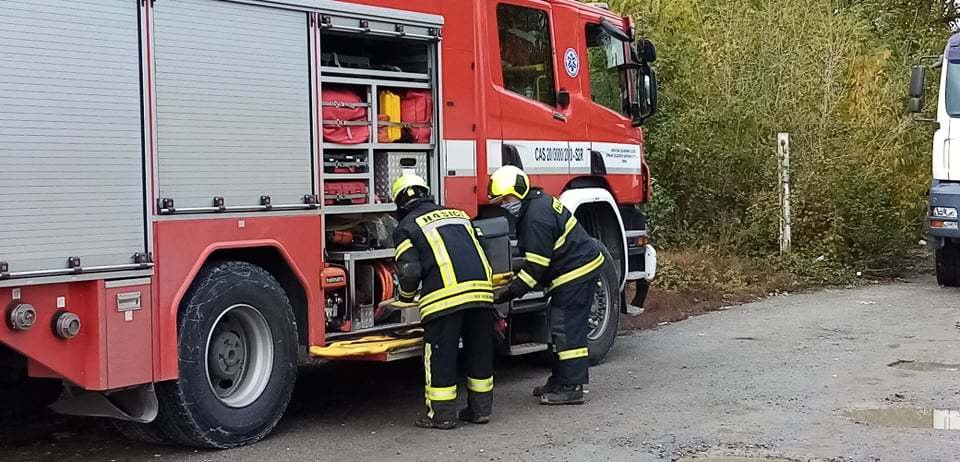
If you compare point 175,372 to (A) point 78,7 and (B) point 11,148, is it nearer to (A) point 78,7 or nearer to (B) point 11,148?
(B) point 11,148

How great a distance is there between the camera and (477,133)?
331 inches

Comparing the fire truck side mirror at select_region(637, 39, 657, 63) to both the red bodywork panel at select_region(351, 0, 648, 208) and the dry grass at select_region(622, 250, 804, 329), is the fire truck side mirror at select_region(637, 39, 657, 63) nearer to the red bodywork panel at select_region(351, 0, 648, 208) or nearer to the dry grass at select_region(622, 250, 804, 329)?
the red bodywork panel at select_region(351, 0, 648, 208)

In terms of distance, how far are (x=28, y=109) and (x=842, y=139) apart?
43.2 ft

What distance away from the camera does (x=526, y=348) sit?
28.6 ft

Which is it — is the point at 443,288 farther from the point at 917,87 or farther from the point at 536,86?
the point at 917,87

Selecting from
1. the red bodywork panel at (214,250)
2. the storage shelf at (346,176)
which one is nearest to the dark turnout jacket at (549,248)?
the storage shelf at (346,176)

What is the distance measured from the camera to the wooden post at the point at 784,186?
15.9 meters

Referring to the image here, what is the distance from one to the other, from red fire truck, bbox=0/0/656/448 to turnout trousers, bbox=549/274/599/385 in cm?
47

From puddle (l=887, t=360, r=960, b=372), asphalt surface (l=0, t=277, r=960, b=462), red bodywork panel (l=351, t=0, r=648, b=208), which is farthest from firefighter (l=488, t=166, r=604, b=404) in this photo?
puddle (l=887, t=360, r=960, b=372)

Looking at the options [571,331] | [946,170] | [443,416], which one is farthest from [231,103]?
[946,170]

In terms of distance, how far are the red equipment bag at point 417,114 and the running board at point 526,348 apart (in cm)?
174

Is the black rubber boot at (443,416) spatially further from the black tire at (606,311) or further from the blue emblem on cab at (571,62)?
the blue emblem on cab at (571,62)

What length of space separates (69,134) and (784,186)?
12104mm

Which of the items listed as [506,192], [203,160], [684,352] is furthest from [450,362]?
[684,352]
